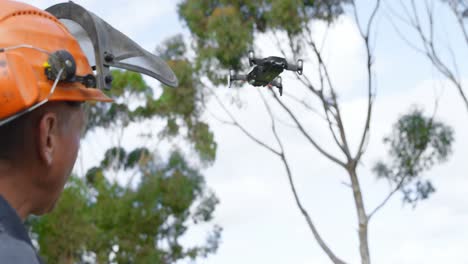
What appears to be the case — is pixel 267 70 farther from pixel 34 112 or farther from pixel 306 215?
pixel 306 215

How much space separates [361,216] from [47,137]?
19.6 m

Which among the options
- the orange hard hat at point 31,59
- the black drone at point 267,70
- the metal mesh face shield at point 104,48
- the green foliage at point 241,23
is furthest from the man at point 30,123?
the green foliage at point 241,23

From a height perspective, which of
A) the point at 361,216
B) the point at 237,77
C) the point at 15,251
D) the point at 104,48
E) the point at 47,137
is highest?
the point at 361,216

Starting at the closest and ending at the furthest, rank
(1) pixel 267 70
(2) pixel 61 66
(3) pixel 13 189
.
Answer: (3) pixel 13 189, (2) pixel 61 66, (1) pixel 267 70

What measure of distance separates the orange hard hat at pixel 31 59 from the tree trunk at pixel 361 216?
1886 centimetres

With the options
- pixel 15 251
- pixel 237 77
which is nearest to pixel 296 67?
pixel 237 77

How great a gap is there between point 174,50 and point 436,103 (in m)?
6.60

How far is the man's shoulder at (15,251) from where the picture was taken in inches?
65.4

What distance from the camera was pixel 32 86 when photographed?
6.55 feet

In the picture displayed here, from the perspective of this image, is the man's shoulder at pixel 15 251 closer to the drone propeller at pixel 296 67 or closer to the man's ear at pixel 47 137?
the man's ear at pixel 47 137

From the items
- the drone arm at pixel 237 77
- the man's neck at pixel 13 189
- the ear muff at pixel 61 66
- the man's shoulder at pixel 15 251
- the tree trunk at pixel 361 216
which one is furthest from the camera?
the tree trunk at pixel 361 216

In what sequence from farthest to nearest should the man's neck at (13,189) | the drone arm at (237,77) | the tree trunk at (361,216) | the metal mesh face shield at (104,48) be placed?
the tree trunk at (361,216) → the drone arm at (237,77) → the metal mesh face shield at (104,48) → the man's neck at (13,189)

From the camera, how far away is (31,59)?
82.3 inches

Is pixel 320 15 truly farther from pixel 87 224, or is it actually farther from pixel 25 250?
pixel 25 250
